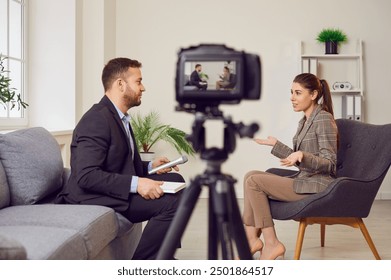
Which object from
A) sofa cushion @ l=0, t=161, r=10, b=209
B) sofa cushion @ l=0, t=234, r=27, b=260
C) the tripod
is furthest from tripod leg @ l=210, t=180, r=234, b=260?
sofa cushion @ l=0, t=161, r=10, b=209

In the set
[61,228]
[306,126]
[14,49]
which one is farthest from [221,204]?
[14,49]

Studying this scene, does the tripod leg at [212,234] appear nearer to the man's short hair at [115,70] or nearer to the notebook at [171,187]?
the notebook at [171,187]

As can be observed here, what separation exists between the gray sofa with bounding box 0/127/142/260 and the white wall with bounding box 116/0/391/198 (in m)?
2.67

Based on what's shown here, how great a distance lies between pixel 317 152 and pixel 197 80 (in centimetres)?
152

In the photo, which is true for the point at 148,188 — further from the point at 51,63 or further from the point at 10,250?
the point at 51,63

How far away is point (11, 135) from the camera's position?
7.90ft

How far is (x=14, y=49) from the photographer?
13.5ft

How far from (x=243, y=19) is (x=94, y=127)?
3.33 m

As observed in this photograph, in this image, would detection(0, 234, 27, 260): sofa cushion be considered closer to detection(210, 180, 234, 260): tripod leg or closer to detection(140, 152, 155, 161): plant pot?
detection(210, 180, 234, 260): tripod leg

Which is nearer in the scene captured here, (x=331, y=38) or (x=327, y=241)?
(x=327, y=241)

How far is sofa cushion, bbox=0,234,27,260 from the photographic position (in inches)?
50.6

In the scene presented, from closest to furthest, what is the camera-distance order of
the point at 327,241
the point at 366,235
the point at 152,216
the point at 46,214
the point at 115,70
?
the point at 46,214, the point at 152,216, the point at 115,70, the point at 366,235, the point at 327,241
